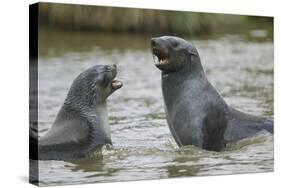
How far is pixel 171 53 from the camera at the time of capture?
964 cm

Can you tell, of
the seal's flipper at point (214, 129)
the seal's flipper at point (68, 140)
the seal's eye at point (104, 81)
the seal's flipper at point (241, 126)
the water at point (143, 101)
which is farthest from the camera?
the seal's flipper at point (241, 126)

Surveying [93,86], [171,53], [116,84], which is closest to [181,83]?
[171,53]

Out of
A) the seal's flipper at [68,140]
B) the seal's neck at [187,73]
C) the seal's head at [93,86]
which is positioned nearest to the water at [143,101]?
the seal's flipper at [68,140]

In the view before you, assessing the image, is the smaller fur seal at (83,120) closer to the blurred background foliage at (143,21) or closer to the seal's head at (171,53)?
the seal's head at (171,53)

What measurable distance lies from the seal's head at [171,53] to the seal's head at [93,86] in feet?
1.72

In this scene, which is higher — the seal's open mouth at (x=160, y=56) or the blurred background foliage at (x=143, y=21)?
the blurred background foliage at (x=143, y=21)

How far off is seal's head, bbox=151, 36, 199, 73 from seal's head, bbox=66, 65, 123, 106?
0.52 meters

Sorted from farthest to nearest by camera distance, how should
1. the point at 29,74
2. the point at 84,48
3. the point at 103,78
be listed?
1. the point at 84,48
2. the point at 103,78
3. the point at 29,74

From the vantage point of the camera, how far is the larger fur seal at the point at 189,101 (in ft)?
31.4

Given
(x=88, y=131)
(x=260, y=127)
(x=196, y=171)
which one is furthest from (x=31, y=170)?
(x=260, y=127)

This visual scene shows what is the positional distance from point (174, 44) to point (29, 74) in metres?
1.78

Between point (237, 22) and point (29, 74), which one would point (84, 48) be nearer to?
point (237, 22)

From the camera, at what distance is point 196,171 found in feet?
31.4

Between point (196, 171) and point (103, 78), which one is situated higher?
point (103, 78)
